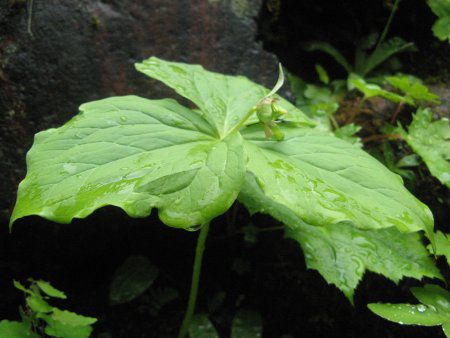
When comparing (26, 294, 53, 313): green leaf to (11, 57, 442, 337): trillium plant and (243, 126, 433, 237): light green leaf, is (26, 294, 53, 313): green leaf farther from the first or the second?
(243, 126, 433, 237): light green leaf

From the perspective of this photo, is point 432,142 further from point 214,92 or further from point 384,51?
point 214,92

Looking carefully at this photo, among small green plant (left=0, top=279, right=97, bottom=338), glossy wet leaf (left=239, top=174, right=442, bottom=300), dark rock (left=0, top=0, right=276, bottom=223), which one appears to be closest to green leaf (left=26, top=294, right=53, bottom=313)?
small green plant (left=0, top=279, right=97, bottom=338)

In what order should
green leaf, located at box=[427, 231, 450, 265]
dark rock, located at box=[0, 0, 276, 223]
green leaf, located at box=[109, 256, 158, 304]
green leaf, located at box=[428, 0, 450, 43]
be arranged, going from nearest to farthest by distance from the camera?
green leaf, located at box=[427, 231, 450, 265] < dark rock, located at box=[0, 0, 276, 223] < green leaf, located at box=[109, 256, 158, 304] < green leaf, located at box=[428, 0, 450, 43]

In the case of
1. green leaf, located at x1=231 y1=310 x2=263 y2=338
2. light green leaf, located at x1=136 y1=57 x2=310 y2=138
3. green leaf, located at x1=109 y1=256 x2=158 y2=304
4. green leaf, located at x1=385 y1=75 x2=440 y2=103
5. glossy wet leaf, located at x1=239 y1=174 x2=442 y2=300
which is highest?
green leaf, located at x1=385 y1=75 x2=440 y2=103

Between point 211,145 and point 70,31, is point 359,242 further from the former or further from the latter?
point 70,31

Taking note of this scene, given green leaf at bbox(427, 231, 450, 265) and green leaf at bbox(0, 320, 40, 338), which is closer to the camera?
green leaf at bbox(0, 320, 40, 338)

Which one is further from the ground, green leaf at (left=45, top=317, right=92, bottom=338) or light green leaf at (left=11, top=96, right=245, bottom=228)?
light green leaf at (left=11, top=96, right=245, bottom=228)
